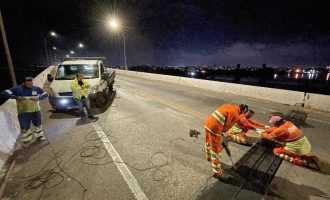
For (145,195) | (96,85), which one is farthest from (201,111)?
(145,195)

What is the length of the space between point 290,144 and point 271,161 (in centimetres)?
60

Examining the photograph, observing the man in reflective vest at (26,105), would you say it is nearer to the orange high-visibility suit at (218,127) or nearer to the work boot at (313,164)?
the orange high-visibility suit at (218,127)

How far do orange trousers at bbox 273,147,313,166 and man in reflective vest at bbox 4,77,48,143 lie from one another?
6845 mm

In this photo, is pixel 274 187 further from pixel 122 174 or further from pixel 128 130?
pixel 128 130

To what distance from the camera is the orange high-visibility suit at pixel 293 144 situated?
13.6ft

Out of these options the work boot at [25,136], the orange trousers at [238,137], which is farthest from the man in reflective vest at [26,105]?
the orange trousers at [238,137]

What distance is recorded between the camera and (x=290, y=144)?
425 centimetres

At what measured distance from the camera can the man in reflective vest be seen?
535cm

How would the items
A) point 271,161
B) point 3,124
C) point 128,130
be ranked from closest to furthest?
1. point 271,161
2. point 3,124
3. point 128,130

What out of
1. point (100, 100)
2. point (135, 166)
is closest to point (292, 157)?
point (135, 166)

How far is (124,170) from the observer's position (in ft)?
13.2

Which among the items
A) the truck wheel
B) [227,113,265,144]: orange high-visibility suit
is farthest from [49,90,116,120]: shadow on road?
[227,113,265,144]: orange high-visibility suit

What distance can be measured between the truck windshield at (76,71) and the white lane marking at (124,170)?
4.54 meters

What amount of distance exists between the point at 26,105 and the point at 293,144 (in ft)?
23.8
